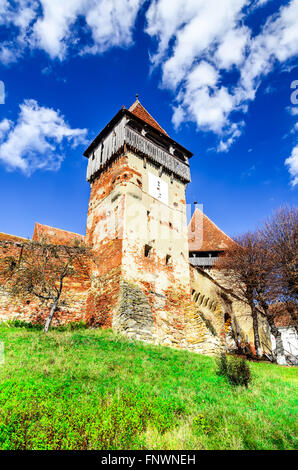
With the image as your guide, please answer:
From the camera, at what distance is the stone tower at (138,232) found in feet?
39.2

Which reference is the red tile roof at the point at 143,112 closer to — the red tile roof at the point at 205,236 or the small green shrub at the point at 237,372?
the red tile roof at the point at 205,236

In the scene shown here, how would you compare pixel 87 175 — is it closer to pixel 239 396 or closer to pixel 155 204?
pixel 155 204

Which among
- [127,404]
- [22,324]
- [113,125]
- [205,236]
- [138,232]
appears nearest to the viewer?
[127,404]

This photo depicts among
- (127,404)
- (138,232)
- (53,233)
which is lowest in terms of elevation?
(127,404)

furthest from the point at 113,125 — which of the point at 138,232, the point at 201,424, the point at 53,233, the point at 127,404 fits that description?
the point at 201,424

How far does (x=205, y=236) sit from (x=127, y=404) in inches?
889

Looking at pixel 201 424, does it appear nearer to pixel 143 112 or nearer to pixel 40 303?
pixel 40 303

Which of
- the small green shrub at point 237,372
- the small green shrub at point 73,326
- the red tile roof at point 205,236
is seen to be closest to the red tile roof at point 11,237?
the small green shrub at point 73,326

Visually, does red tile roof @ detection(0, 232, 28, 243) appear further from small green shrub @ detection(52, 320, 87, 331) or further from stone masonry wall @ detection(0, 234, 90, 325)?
small green shrub @ detection(52, 320, 87, 331)

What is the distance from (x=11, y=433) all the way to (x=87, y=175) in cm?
1571

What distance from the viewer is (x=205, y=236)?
26266 mm

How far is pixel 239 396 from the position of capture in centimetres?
601

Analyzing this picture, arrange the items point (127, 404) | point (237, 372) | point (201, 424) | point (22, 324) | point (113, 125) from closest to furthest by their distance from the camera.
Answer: point (201, 424)
point (127, 404)
point (237, 372)
point (22, 324)
point (113, 125)

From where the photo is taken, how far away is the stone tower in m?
12.0
